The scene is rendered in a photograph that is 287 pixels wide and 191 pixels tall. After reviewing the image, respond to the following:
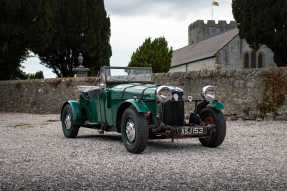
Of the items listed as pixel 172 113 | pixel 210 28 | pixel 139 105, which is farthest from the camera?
pixel 210 28

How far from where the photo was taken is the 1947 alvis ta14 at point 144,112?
307 inches

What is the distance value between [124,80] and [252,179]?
480 cm

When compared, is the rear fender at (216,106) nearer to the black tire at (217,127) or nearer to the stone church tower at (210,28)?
the black tire at (217,127)

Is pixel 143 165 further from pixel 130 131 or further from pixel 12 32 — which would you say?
pixel 12 32

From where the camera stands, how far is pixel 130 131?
784 centimetres

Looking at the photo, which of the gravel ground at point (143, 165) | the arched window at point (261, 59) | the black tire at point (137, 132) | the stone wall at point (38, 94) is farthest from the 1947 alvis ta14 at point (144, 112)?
the arched window at point (261, 59)

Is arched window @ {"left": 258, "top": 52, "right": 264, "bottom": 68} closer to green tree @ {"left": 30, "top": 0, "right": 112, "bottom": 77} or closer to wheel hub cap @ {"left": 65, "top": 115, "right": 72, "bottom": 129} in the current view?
green tree @ {"left": 30, "top": 0, "right": 112, "bottom": 77}

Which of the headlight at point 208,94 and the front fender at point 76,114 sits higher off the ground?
the headlight at point 208,94

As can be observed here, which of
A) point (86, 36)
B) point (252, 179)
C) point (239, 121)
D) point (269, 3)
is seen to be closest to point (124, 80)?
point (252, 179)

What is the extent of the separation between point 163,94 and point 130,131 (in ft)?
2.78

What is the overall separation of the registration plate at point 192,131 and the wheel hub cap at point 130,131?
2.51 ft

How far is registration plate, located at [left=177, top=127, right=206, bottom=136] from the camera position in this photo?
7887mm

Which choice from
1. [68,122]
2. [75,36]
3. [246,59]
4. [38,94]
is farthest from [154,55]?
[68,122]

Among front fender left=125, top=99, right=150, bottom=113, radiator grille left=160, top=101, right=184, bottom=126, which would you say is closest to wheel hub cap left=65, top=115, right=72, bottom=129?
front fender left=125, top=99, right=150, bottom=113
